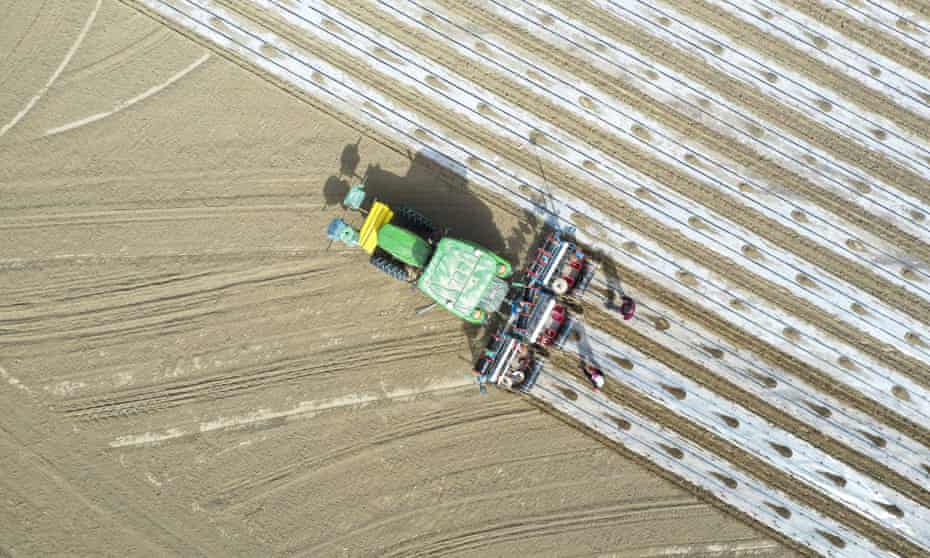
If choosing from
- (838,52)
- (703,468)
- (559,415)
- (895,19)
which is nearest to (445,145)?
(559,415)

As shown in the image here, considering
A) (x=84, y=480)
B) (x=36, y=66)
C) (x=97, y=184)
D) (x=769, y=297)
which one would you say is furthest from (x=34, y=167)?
(x=769, y=297)

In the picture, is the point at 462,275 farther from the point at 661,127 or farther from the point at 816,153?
the point at 816,153

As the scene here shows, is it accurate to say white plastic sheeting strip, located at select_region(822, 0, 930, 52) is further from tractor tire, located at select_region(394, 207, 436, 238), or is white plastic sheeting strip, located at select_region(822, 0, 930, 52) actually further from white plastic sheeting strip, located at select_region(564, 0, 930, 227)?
tractor tire, located at select_region(394, 207, 436, 238)

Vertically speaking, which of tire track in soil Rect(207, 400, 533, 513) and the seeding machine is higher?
the seeding machine

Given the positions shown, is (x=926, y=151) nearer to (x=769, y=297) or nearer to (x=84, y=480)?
(x=769, y=297)

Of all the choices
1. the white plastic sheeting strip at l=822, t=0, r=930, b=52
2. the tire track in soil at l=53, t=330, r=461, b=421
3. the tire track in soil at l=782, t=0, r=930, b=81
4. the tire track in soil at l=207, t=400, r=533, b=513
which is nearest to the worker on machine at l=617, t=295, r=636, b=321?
the tire track in soil at l=207, t=400, r=533, b=513

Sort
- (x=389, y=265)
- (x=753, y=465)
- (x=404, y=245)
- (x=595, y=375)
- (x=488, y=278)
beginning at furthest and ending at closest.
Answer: (x=753, y=465) → (x=595, y=375) → (x=389, y=265) → (x=404, y=245) → (x=488, y=278)

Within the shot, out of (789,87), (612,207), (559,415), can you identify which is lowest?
(559,415)
